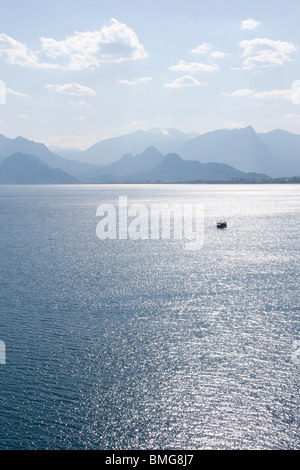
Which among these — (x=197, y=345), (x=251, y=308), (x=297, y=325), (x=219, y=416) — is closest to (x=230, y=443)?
(x=219, y=416)

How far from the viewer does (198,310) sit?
63.0 metres

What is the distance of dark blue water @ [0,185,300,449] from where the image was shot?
3312 centimetres

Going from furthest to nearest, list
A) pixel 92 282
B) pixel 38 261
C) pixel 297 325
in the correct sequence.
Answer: pixel 38 261 < pixel 92 282 < pixel 297 325

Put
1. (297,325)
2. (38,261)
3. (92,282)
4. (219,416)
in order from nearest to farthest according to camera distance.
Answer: (219,416) → (297,325) → (92,282) → (38,261)

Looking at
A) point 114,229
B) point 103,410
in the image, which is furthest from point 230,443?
point 114,229

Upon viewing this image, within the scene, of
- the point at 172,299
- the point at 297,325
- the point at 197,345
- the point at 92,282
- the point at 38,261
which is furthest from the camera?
the point at 38,261

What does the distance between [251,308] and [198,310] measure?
29.6 feet

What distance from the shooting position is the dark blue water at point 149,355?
33125 mm

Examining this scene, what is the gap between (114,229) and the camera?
165 m

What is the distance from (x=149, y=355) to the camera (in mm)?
46594

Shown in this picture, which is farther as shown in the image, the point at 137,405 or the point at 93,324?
the point at 93,324

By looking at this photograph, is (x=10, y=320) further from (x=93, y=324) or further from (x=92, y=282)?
(x=92, y=282)

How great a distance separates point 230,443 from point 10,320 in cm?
3846
